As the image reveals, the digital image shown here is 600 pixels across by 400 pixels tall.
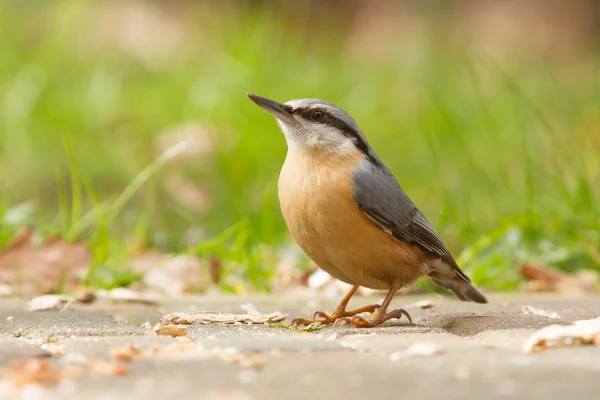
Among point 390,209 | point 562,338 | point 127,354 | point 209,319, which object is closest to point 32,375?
point 127,354

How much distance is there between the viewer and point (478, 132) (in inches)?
320

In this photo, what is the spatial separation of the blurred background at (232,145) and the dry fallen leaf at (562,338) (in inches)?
87.2

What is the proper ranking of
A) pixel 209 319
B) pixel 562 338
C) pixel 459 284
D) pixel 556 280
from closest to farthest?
pixel 562 338 < pixel 209 319 < pixel 459 284 < pixel 556 280

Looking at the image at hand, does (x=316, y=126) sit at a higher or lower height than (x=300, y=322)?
higher

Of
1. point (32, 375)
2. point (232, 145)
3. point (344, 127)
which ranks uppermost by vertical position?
point (232, 145)

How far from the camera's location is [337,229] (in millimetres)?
3551

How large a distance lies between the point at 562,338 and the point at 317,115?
5.76 ft

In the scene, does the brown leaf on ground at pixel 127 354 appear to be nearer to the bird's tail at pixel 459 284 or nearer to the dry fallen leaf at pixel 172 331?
the dry fallen leaf at pixel 172 331

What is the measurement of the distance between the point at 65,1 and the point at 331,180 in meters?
7.25

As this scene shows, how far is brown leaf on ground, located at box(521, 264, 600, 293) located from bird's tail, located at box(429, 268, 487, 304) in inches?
30.0

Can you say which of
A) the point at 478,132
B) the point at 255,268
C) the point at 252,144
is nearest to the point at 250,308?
the point at 255,268

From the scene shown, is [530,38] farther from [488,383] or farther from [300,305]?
[488,383]

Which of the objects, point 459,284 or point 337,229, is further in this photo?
point 459,284

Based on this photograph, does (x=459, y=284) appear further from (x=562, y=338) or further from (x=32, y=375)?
(x=32, y=375)
